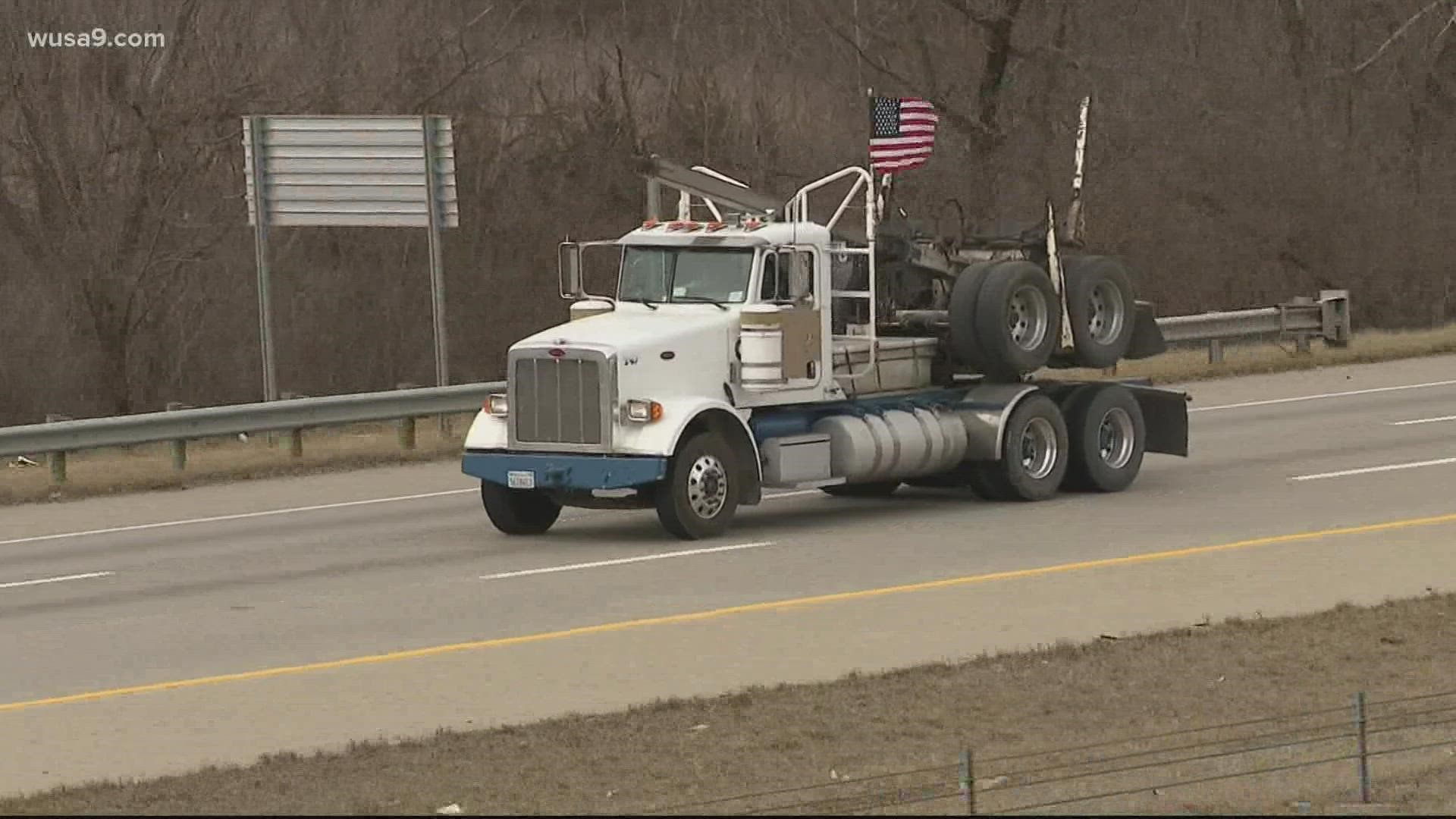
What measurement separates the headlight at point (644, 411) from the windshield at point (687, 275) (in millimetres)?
1492

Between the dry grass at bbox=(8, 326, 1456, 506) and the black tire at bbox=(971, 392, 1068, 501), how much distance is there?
7137mm

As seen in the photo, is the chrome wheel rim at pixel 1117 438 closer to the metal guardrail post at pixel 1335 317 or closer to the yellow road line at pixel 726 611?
the yellow road line at pixel 726 611

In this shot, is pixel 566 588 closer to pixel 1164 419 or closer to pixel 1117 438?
pixel 1117 438

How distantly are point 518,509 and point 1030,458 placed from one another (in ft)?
14.7

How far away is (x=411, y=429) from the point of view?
90.0 feet

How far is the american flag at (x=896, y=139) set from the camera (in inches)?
906

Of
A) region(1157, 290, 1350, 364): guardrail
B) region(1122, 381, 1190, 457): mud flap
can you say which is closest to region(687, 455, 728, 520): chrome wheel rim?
region(1122, 381, 1190, 457): mud flap

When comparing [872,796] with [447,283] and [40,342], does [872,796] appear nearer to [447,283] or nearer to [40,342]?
[40,342]

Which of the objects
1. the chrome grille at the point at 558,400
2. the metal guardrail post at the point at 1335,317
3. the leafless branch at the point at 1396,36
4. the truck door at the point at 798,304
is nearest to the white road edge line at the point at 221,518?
the chrome grille at the point at 558,400

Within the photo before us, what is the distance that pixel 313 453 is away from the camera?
89.4 ft

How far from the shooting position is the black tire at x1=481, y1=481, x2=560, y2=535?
20.6m

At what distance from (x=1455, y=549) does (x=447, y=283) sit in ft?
93.6

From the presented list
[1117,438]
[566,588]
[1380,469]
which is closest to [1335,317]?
[1380,469]

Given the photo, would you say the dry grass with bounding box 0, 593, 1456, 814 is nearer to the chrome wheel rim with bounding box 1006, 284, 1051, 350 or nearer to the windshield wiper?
the windshield wiper
